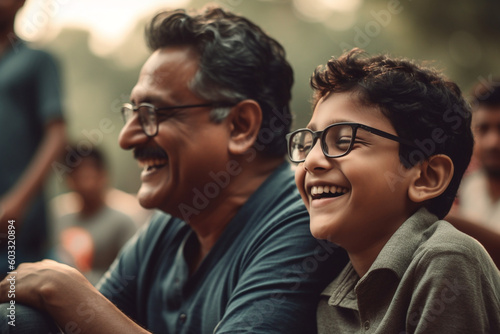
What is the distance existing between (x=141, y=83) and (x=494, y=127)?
8.85 ft

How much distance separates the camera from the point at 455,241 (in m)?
1.65

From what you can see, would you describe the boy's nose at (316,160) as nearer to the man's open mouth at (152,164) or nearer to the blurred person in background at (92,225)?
the man's open mouth at (152,164)

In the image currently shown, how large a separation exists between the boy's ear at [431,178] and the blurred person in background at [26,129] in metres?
2.39

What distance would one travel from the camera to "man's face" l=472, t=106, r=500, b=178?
168 inches

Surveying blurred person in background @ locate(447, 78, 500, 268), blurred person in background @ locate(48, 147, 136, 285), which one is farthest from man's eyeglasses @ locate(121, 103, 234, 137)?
blurred person in background @ locate(48, 147, 136, 285)

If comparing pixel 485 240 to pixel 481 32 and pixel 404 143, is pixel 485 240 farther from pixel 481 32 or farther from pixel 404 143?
pixel 481 32

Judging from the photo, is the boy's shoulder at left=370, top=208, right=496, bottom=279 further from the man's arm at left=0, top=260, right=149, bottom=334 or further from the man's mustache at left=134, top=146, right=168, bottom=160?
the man's mustache at left=134, top=146, right=168, bottom=160

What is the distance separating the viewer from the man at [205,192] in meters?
2.21

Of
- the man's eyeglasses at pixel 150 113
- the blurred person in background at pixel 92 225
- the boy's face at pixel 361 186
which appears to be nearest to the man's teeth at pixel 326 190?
the boy's face at pixel 361 186

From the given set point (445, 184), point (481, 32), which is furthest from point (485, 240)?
point (481, 32)

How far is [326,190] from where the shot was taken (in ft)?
6.46

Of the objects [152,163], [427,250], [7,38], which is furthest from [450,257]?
[7,38]

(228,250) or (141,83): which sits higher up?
(141,83)

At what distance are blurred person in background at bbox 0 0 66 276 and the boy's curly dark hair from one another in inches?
84.1
